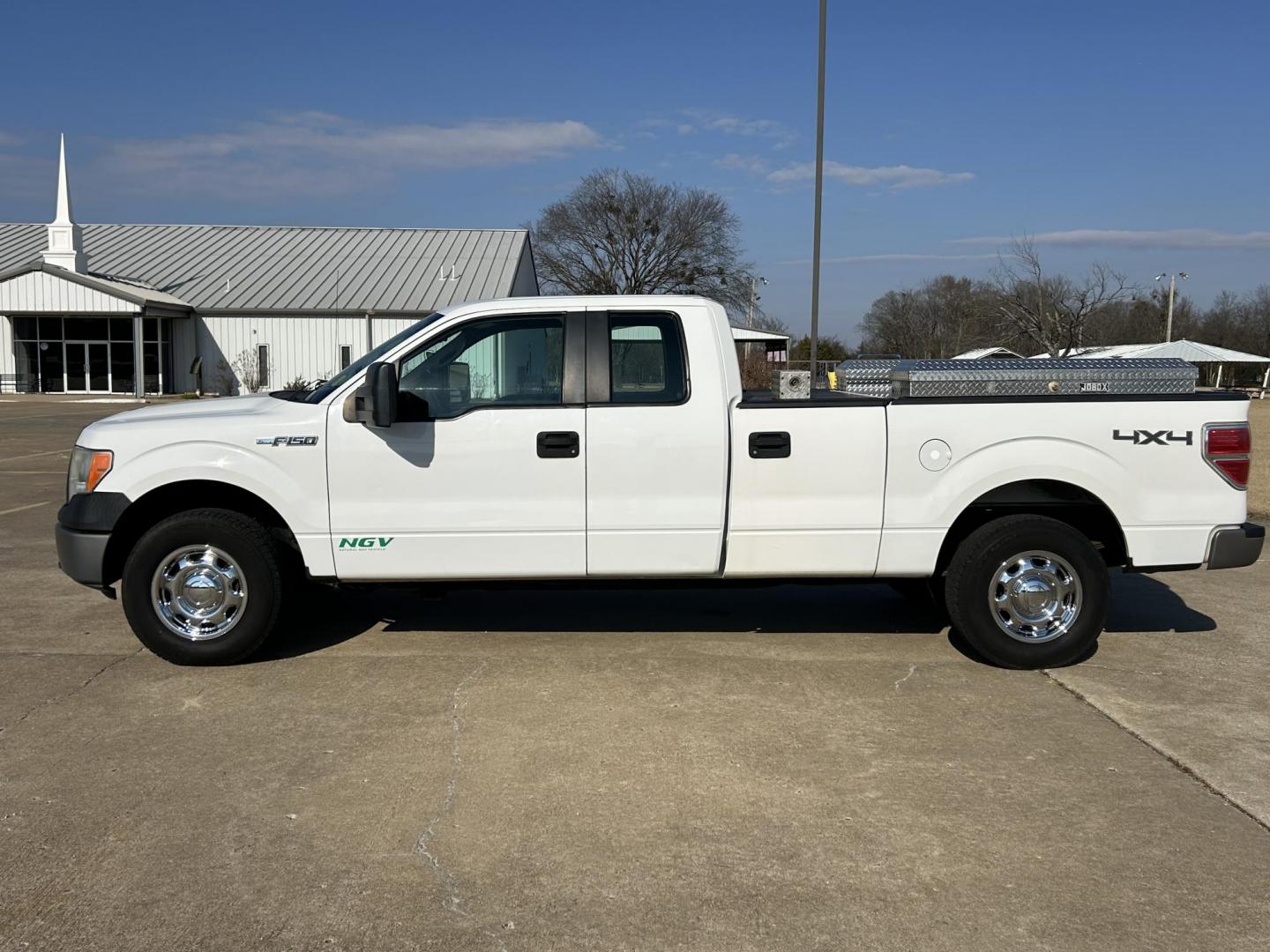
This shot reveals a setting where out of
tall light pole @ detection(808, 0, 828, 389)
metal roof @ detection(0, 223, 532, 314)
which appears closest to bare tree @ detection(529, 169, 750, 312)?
metal roof @ detection(0, 223, 532, 314)

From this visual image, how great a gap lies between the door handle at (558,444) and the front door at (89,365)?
40.3m

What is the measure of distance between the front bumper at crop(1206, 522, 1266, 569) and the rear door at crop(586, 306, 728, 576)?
8.72ft

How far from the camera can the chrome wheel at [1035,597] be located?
5.89 metres

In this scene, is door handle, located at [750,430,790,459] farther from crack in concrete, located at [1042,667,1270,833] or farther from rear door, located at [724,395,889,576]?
crack in concrete, located at [1042,667,1270,833]

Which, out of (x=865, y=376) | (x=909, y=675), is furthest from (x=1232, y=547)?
(x=865, y=376)

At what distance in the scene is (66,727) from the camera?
4.98 m

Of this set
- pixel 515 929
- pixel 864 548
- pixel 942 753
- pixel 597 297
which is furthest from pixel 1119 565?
pixel 515 929

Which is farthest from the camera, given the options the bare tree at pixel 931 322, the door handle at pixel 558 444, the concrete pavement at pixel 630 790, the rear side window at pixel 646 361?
the bare tree at pixel 931 322

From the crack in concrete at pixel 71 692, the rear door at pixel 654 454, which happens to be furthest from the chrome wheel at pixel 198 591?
the rear door at pixel 654 454

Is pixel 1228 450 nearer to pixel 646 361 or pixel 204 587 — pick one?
pixel 646 361

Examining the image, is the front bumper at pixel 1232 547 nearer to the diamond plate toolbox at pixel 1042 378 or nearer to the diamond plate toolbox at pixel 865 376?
the diamond plate toolbox at pixel 1042 378

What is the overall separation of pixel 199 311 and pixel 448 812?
41884 mm

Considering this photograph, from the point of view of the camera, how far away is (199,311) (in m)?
42.1

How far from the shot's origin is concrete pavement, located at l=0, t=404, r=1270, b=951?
3391mm
